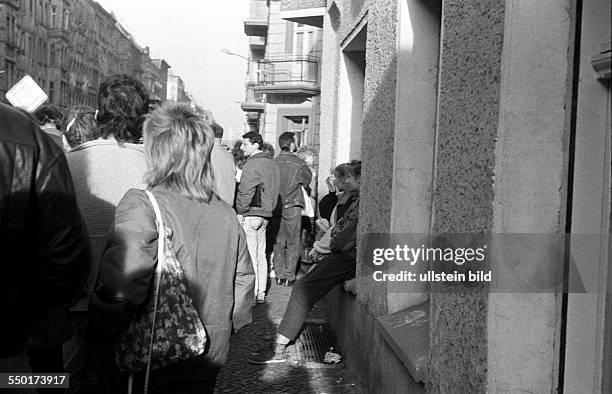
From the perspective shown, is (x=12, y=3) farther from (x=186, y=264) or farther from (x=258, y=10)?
(x=186, y=264)

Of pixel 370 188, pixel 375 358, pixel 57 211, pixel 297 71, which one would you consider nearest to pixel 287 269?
pixel 370 188

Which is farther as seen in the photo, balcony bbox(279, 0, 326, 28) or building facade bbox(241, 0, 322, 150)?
building facade bbox(241, 0, 322, 150)

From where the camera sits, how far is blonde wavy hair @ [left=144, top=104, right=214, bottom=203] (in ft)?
10.7

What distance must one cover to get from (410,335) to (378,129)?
1759 mm

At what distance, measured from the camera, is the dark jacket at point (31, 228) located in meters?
2.16

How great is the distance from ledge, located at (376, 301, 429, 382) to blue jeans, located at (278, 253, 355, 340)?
3.91 feet

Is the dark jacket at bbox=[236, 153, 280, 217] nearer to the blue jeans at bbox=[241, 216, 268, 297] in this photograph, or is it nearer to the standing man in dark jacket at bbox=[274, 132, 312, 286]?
the blue jeans at bbox=[241, 216, 268, 297]

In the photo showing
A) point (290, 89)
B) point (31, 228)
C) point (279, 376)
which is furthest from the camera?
point (290, 89)

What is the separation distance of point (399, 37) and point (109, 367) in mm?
2931

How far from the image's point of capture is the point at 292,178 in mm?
10227

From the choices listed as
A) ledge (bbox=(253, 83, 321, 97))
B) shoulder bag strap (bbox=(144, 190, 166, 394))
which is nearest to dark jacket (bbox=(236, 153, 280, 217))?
shoulder bag strap (bbox=(144, 190, 166, 394))

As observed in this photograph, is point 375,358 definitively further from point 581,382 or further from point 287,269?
point 287,269

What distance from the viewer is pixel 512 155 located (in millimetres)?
2934

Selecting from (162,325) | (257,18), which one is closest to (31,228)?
(162,325)
